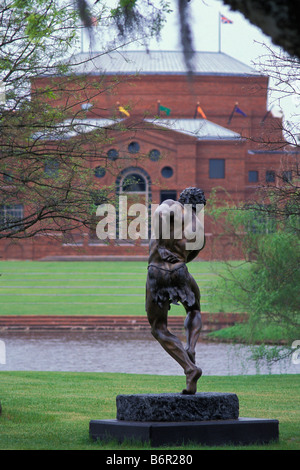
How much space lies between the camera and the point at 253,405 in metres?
12.0

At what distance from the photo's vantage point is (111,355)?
79.9 ft

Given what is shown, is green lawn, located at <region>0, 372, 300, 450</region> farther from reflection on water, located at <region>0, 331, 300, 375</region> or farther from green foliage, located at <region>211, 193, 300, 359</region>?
green foliage, located at <region>211, 193, 300, 359</region>

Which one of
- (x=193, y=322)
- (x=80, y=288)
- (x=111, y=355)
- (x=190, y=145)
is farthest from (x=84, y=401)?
(x=190, y=145)

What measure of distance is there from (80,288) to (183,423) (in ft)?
111

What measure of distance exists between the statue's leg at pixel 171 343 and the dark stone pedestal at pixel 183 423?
262 millimetres

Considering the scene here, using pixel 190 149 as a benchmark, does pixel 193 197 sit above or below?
below

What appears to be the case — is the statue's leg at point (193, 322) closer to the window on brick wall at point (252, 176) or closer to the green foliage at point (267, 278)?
the green foliage at point (267, 278)

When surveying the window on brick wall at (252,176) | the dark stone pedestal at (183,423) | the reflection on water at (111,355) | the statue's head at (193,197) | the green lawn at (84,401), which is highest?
the window on brick wall at (252,176)

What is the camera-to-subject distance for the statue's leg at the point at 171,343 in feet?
25.1

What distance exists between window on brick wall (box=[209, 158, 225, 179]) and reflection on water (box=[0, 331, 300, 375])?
1254 inches

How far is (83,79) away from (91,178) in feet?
5.31

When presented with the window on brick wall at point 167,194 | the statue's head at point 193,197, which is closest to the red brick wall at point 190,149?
the window on brick wall at point 167,194

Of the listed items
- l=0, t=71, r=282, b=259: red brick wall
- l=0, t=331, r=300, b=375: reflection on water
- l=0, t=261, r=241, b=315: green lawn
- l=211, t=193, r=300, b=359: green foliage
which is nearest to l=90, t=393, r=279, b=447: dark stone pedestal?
l=211, t=193, r=300, b=359: green foliage

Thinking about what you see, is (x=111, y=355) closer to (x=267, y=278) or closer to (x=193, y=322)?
(x=267, y=278)
